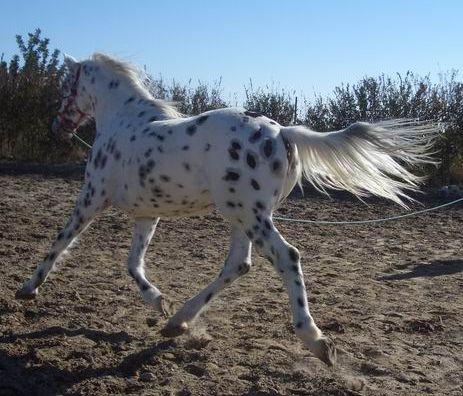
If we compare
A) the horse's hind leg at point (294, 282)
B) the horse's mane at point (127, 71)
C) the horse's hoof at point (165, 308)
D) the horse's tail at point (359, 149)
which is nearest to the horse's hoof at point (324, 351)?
the horse's hind leg at point (294, 282)

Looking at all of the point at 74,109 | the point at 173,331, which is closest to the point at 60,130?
the point at 74,109

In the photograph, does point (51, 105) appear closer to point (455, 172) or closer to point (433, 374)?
point (455, 172)

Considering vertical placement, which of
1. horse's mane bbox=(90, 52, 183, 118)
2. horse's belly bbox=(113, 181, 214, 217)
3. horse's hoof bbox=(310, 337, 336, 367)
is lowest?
horse's hoof bbox=(310, 337, 336, 367)

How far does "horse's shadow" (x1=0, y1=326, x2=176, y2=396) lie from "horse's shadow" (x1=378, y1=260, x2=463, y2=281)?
3009 mm

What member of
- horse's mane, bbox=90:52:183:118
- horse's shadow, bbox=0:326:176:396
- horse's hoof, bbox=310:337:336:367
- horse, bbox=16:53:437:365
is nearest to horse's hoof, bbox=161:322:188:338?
horse, bbox=16:53:437:365

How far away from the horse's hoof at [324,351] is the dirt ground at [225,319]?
92mm

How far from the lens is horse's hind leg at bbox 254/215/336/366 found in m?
4.23

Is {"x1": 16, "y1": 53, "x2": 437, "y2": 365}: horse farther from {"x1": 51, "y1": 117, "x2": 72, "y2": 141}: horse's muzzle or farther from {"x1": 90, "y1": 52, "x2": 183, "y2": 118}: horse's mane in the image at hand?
{"x1": 51, "y1": 117, "x2": 72, "y2": 141}: horse's muzzle

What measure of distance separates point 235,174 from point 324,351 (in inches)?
46.4

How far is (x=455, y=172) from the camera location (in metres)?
14.0

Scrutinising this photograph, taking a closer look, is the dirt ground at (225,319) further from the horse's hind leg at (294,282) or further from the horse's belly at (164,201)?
the horse's belly at (164,201)

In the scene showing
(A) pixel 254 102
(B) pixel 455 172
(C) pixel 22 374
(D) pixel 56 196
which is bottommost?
(C) pixel 22 374

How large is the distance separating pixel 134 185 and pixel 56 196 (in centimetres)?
602

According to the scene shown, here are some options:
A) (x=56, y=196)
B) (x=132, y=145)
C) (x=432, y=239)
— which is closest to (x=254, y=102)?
(x=56, y=196)
